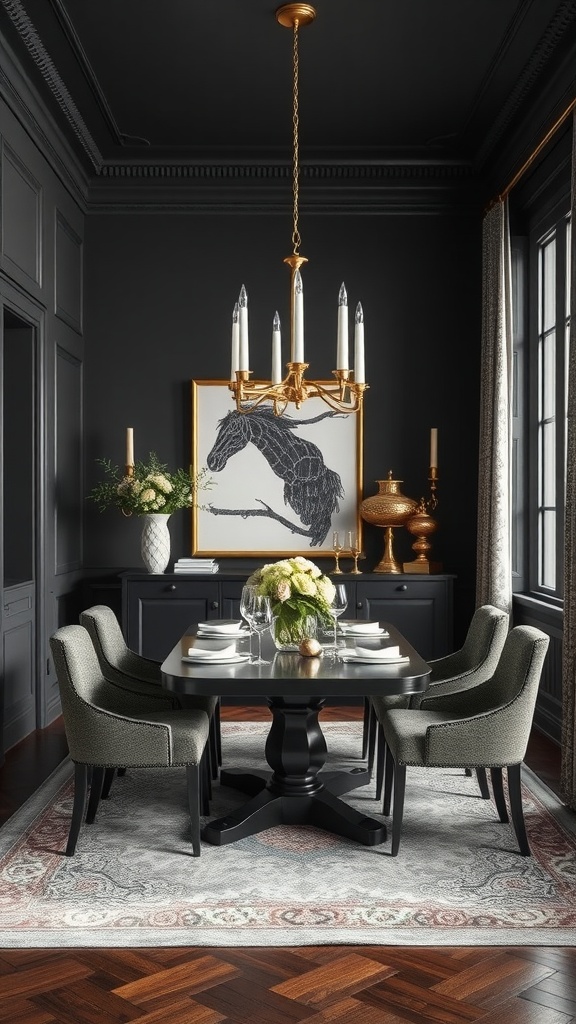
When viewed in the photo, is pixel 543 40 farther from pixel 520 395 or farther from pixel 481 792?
pixel 481 792

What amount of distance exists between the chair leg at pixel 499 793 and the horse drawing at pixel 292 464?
9.75 ft

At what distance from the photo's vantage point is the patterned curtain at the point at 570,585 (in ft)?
13.8

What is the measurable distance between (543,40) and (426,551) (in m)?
3.08

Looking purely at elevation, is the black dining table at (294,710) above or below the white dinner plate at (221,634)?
below

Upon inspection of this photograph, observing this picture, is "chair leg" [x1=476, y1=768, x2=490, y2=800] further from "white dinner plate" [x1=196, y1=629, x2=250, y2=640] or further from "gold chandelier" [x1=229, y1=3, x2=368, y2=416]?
"gold chandelier" [x1=229, y1=3, x2=368, y2=416]

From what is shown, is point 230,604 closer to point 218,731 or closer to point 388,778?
point 218,731

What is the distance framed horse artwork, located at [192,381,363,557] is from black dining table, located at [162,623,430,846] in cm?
239

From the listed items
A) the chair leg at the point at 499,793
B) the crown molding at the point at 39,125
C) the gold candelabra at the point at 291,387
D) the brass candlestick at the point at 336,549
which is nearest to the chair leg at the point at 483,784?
the chair leg at the point at 499,793

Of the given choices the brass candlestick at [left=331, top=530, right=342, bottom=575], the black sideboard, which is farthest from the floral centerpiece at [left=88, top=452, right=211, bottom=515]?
the brass candlestick at [left=331, top=530, right=342, bottom=575]

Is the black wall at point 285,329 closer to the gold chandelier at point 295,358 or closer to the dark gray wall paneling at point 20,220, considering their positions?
the dark gray wall paneling at point 20,220

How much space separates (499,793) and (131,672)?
68.3 inches

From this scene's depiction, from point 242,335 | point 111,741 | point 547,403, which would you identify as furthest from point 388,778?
point 547,403

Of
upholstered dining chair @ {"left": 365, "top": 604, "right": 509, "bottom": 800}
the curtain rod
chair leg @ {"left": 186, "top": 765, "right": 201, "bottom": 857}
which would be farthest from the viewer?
the curtain rod

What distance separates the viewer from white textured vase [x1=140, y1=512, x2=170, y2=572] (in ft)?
20.1
